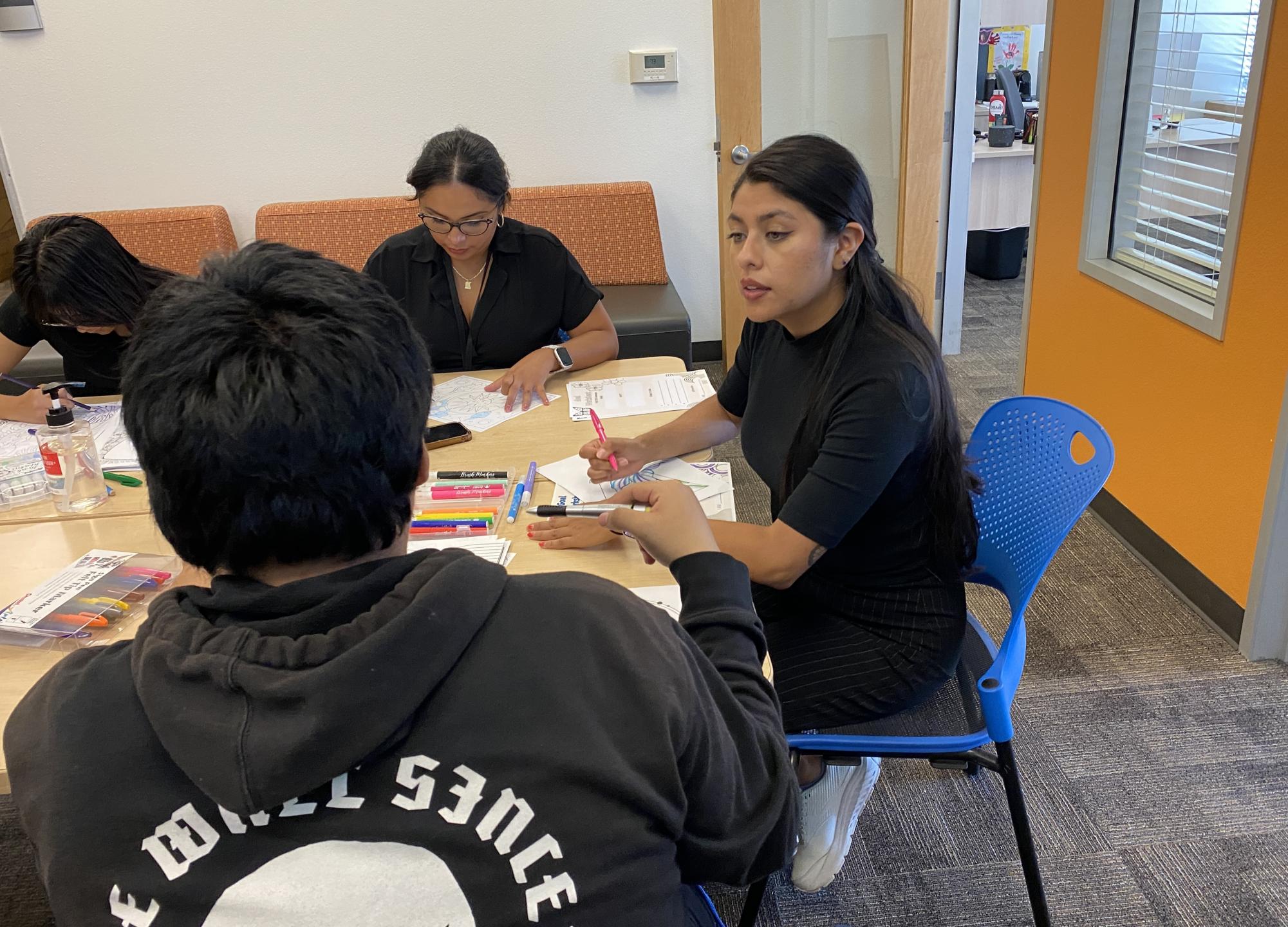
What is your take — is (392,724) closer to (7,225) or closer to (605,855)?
(605,855)

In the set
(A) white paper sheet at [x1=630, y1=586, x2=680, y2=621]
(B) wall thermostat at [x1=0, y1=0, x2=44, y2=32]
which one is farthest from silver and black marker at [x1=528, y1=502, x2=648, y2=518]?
(B) wall thermostat at [x1=0, y1=0, x2=44, y2=32]

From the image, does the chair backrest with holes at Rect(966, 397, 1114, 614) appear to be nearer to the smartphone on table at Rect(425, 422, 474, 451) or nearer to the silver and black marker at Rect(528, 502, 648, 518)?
the silver and black marker at Rect(528, 502, 648, 518)

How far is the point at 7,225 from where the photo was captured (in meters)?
5.95

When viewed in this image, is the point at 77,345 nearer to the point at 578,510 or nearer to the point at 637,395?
the point at 637,395

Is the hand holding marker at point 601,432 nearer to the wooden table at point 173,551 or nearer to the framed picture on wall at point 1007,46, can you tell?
the wooden table at point 173,551

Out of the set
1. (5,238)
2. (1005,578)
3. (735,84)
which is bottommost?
(1005,578)

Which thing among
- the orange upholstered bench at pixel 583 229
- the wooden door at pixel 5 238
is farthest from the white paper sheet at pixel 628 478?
the wooden door at pixel 5 238

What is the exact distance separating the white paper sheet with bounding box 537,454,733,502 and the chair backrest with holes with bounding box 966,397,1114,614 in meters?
0.44

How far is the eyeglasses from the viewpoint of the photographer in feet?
7.45

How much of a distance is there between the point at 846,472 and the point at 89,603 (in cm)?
111

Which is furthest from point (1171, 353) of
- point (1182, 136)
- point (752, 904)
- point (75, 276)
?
point (75, 276)

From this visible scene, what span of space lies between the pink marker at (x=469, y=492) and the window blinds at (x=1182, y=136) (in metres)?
1.88

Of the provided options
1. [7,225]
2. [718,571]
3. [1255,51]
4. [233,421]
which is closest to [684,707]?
[718,571]

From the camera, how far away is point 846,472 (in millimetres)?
1432
